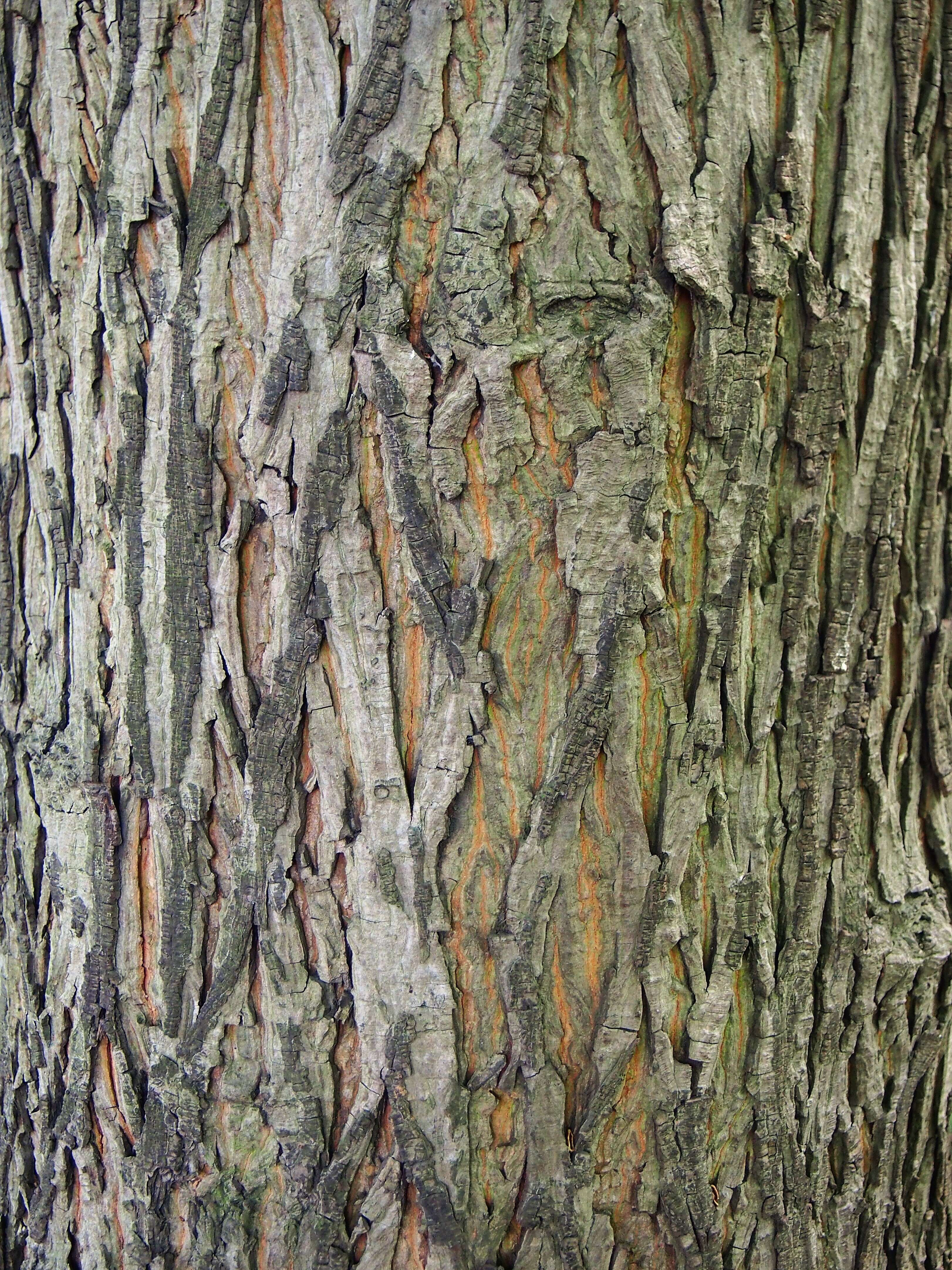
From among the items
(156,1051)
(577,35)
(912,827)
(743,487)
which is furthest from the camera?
(912,827)

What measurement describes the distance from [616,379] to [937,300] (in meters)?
0.71

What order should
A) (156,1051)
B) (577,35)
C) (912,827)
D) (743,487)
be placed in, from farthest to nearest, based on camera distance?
1. (912,827)
2. (156,1051)
3. (743,487)
4. (577,35)

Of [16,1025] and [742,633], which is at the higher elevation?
[742,633]

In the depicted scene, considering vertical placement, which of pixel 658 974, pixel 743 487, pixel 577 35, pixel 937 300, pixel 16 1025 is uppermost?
pixel 577 35

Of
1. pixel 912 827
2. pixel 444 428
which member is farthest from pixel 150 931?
pixel 912 827

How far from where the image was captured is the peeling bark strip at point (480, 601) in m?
1.49

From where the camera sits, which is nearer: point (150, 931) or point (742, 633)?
point (742, 633)

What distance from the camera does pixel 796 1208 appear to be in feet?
5.70

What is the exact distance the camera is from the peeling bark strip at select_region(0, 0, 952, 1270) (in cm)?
149

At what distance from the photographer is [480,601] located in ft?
4.97

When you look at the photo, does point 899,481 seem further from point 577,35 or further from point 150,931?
point 150,931

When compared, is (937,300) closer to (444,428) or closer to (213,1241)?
(444,428)

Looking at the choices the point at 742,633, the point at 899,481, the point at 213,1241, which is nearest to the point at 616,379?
the point at 742,633

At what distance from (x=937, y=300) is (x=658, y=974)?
1.26m
